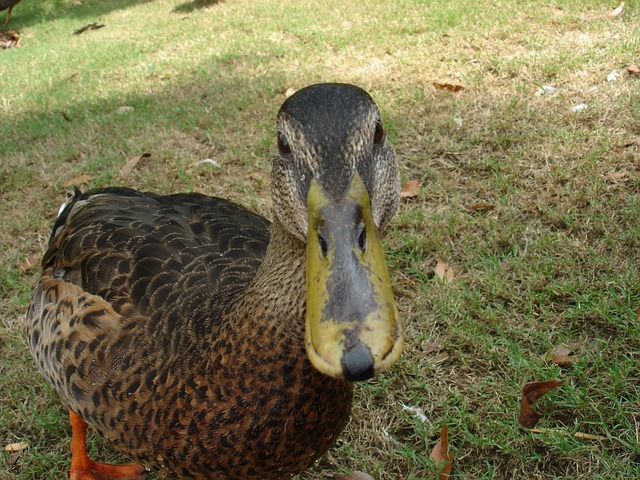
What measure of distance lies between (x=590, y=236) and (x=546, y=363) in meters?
0.90

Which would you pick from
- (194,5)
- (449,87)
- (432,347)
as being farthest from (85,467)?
(194,5)

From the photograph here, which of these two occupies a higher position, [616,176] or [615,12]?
[615,12]

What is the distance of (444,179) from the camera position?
3744 millimetres

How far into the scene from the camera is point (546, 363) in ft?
8.17

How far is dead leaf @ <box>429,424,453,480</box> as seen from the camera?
221 cm

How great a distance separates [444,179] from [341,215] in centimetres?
Result: 252

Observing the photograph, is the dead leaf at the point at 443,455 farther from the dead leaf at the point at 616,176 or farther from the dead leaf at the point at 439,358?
the dead leaf at the point at 616,176

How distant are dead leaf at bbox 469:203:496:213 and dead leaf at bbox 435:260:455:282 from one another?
49 centimetres

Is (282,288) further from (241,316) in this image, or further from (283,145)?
(283,145)

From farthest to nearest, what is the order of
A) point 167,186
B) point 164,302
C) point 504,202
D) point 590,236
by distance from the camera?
point 167,186
point 504,202
point 590,236
point 164,302

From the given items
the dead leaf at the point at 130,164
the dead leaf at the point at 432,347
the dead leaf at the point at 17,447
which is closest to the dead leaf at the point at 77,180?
the dead leaf at the point at 130,164

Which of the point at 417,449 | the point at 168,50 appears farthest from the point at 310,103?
the point at 168,50

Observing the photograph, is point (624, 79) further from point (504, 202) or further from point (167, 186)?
point (167, 186)

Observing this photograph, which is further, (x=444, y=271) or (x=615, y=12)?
(x=615, y=12)
